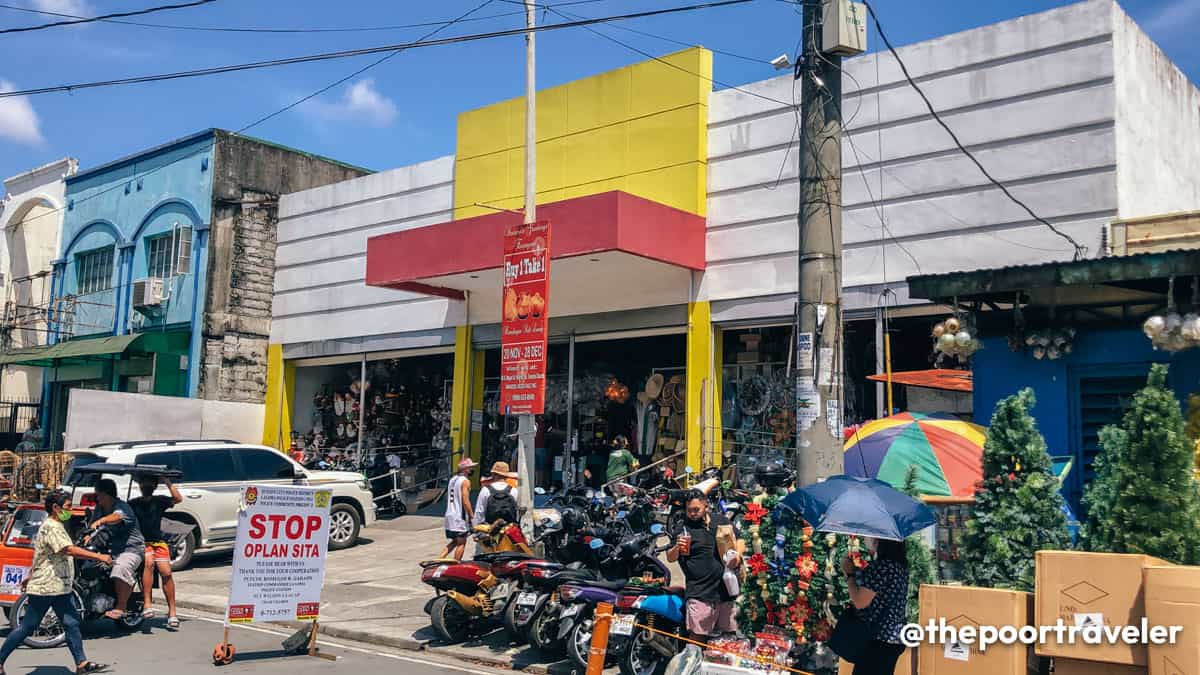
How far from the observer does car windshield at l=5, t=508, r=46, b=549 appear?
10562 mm

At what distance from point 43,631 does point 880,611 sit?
8.27m

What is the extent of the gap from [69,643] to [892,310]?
11899mm

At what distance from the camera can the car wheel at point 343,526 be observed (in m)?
17.1

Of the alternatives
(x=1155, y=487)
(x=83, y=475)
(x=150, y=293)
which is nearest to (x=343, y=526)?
(x=83, y=475)

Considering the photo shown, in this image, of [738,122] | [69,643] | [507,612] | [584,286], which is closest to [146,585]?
[69,643]

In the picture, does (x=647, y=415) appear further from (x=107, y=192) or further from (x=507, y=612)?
(x=107, y=192)

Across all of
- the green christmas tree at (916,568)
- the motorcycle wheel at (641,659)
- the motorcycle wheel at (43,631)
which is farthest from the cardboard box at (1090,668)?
the motorcycle wheel at (43,631)

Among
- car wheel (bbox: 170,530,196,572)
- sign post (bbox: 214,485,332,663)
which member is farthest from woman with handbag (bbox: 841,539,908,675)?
car wheel (bbox: 170,530,196,572)

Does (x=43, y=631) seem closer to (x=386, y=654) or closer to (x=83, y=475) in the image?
(x=386, y=654)

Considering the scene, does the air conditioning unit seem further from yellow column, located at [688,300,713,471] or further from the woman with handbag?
the woman with handbag

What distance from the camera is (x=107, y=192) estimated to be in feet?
97.8

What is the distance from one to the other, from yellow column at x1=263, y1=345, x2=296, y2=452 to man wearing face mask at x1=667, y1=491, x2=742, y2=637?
19.5 metres

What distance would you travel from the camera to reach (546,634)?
960 cm

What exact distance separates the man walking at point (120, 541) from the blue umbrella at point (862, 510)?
7.32 metres
